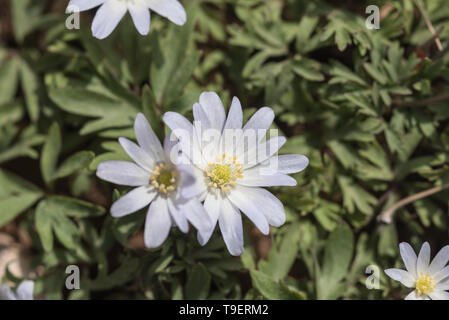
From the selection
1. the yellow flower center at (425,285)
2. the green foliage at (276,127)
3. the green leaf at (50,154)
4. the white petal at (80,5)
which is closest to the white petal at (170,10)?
the white petal at (80,5)

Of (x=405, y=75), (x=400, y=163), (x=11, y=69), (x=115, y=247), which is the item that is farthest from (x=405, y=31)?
(x=11, y=69)

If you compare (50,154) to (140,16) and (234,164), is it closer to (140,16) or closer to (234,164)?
(140,16)

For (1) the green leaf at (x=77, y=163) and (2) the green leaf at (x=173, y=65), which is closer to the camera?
(1) the green leaf at (x=77, y=163)

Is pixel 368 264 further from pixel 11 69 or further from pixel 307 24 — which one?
pixel 11 69

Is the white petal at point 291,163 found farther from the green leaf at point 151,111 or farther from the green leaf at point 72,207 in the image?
the green leaf at point 72,207

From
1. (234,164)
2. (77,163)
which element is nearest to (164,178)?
(234,164)

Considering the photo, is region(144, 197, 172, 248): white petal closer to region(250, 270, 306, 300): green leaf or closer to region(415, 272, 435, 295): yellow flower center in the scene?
region(250, 270, 306, 300): green leaf
